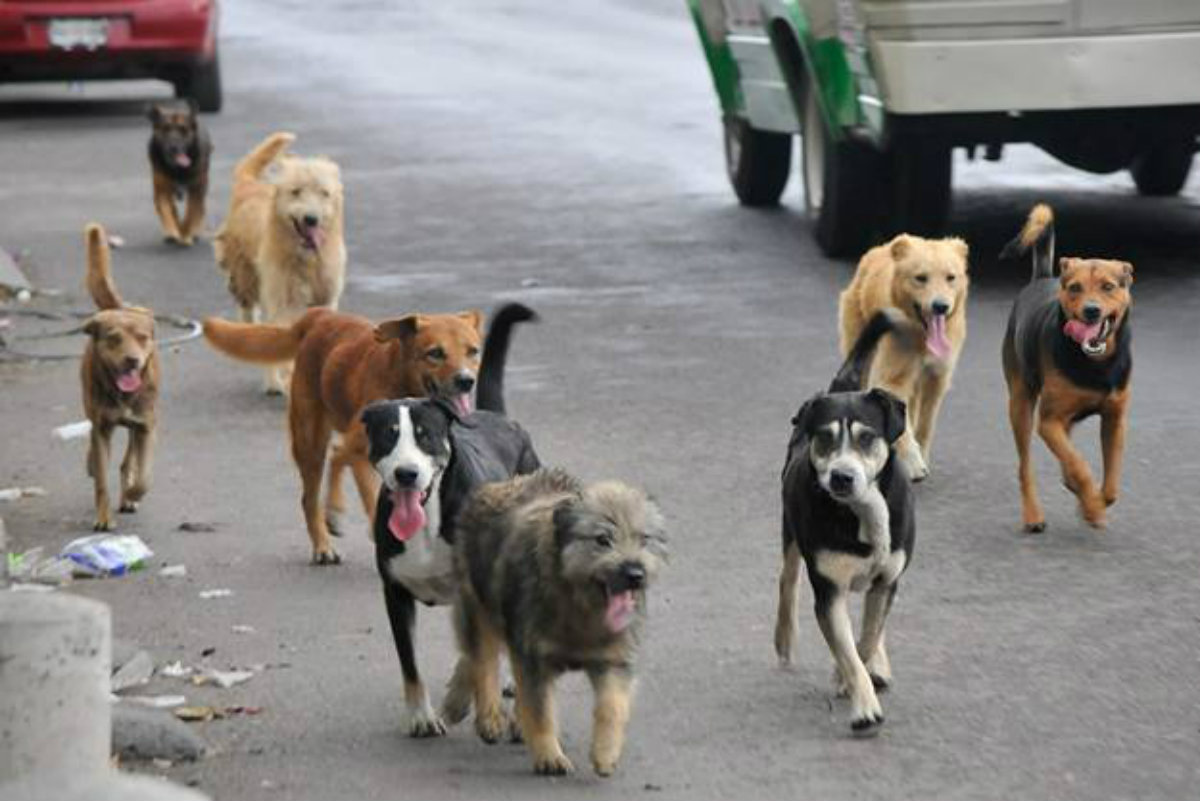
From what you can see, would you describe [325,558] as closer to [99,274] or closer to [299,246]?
[99,274]

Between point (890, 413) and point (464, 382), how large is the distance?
7.50ft

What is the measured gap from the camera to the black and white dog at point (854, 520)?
24.4 ft

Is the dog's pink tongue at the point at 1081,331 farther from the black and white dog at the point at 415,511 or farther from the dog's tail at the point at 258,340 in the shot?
the black and white dog at the point at 415,511

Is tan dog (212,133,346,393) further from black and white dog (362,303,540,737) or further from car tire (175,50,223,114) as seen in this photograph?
car tire (175,50,223,114)

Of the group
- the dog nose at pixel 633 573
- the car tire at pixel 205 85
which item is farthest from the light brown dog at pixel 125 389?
the car tire at pixel 205 85

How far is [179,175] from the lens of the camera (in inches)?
739

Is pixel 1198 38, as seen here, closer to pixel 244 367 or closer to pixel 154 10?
pixel 244 367

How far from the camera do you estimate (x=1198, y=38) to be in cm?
1427

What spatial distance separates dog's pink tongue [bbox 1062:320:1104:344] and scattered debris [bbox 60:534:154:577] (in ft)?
10.4

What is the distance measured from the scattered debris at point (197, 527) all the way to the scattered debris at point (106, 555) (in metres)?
0.31

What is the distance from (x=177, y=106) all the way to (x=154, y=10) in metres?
6.31

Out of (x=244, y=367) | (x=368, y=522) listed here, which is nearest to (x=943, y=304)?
(x=368, y=522)

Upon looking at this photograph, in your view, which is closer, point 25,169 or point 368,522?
point 368,522

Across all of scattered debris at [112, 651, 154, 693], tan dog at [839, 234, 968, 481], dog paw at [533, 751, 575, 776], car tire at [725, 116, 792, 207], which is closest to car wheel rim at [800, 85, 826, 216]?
car tire at [725, 116, 792, 207]
